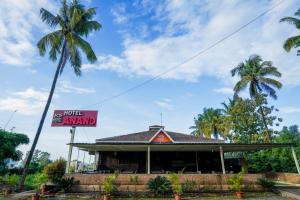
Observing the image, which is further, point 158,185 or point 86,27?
point 86,27

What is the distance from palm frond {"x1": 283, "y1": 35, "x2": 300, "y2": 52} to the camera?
20.6m

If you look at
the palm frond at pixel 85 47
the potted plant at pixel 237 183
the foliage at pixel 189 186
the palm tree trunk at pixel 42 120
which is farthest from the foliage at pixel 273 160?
the palm tree trunk at pixel 42 120

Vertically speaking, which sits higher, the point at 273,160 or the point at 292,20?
the point at 292,20

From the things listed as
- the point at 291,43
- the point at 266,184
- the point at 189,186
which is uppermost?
the point at 291,43

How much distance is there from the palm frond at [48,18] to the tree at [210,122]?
34634 mm

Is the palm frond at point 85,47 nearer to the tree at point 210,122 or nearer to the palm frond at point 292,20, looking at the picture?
the palm frond at point 292,20

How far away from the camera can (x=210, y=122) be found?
46281 millimetres

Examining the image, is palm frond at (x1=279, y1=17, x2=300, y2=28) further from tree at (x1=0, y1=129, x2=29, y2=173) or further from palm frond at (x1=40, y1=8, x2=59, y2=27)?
tree at (x1=0, y1=129, x2=29, y2=173)

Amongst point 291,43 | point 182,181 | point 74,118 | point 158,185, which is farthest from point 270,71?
point 74,118

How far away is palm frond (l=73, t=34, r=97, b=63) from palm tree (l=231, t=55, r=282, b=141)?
71.8ft

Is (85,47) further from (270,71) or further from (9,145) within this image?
(270,71)

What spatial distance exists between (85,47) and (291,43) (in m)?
21.7

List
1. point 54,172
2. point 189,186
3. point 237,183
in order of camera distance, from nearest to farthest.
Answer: point 237,183 < point 189,186 < point 54,172

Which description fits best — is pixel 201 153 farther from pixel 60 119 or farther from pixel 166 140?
pixel 60 119
